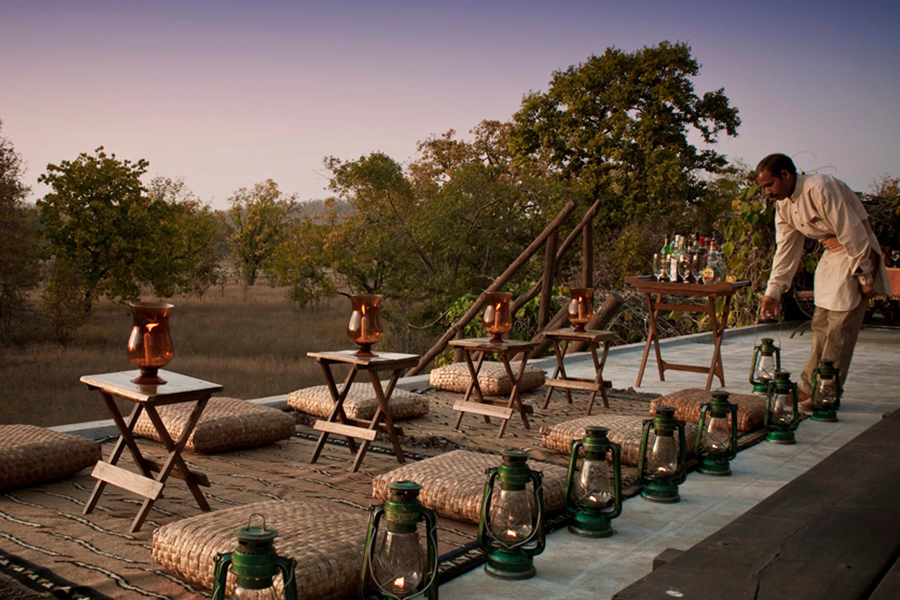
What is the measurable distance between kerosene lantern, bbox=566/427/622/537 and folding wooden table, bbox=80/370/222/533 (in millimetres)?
1369

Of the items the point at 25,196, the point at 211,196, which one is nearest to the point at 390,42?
the point at 25,196

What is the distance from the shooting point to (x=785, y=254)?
5.21m

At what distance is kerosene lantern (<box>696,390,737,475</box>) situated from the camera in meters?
3.66

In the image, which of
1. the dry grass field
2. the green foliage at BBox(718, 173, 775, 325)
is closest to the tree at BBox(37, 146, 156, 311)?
the dry grass field

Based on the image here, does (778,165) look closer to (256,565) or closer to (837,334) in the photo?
(837,334)

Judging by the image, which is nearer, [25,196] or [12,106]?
[25,196]

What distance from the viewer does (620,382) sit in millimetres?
6441

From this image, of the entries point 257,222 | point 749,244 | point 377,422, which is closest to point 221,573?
point 377,422

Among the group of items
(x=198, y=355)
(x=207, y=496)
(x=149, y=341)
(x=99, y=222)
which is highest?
(x=99, y=222)

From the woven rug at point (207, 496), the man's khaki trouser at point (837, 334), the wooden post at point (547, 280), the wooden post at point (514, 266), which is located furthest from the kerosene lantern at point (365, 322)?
the wooden post at point (547, 280)

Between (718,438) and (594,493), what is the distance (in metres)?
1.13

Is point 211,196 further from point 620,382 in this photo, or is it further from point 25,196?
point 620,382

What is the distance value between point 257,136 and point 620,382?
63.3 ft

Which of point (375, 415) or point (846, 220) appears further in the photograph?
point (846, 220)
